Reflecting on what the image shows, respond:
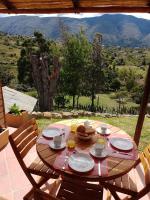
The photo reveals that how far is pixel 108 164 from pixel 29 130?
121 centimetres

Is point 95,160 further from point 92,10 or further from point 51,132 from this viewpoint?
point 92,10

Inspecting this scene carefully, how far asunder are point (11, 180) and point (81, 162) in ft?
5.45

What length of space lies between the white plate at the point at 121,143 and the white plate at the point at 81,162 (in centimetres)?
43

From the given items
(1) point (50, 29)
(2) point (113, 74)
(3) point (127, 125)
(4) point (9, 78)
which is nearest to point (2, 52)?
(4) point (9, 78)

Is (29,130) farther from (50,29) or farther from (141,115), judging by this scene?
(50,29)

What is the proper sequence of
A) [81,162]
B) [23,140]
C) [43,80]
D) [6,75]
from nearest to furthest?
[81,162] → [23,140] → [43,80] → [6,75]

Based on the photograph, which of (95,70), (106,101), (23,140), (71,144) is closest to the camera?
(71,144)

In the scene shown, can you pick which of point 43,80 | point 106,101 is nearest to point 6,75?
point 106,101

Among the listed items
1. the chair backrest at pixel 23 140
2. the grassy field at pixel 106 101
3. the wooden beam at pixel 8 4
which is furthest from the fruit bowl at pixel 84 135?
the grassy field at pixel 106 101

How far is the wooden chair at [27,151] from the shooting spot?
110 inches

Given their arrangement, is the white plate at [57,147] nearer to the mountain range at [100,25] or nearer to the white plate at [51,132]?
the white plate at [51,132]

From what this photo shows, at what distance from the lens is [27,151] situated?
3.00 metres

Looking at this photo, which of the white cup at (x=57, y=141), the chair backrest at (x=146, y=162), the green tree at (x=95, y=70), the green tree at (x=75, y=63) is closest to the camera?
the chair backrest at (x=146, y=162)

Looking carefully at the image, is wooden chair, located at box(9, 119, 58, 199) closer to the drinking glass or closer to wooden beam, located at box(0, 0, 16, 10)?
the drinking glass
